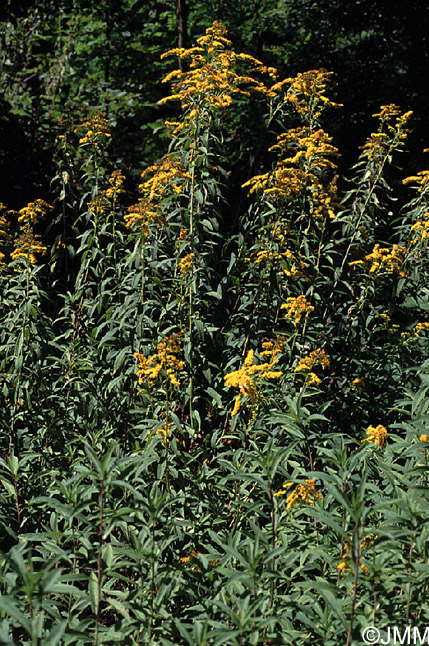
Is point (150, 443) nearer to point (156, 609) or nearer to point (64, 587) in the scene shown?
point (156, 609)

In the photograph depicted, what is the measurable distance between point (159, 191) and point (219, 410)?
1.22m

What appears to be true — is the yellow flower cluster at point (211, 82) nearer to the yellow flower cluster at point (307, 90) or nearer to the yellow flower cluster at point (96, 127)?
the yellow flower cluster at point (307, 90)

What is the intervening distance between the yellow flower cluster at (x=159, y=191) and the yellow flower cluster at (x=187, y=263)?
0.72 feet

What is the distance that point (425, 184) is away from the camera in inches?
142

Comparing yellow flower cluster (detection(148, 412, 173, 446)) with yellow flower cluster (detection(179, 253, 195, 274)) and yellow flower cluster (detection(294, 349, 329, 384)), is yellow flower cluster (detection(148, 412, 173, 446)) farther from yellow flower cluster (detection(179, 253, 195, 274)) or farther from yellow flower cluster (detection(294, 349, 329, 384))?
yellow flower cluster (detection(179, 253, 195, 274))

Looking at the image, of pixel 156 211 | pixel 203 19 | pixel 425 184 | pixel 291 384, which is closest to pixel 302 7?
pixel 203 19

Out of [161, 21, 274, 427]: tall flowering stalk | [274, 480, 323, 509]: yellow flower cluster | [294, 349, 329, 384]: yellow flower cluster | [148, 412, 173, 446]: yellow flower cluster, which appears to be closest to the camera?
[274, 480, 323, 509]: yellow flower cluster

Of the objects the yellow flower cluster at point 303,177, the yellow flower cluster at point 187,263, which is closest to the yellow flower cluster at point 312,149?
the yellow flower cluster at point 303,177

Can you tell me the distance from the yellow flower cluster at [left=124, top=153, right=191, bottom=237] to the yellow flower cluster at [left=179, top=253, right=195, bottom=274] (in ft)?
0.72

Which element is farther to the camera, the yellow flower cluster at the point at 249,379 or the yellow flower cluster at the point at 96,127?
the yellow flower cluster at the point at 96,127

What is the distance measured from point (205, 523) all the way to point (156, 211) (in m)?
1.50

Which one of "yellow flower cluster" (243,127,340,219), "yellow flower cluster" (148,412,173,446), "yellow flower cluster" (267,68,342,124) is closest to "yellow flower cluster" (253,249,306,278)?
"yellow flower cluster" (243,127,340,219)

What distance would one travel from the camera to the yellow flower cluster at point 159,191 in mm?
3041

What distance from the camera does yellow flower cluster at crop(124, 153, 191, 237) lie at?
9.98 ft
